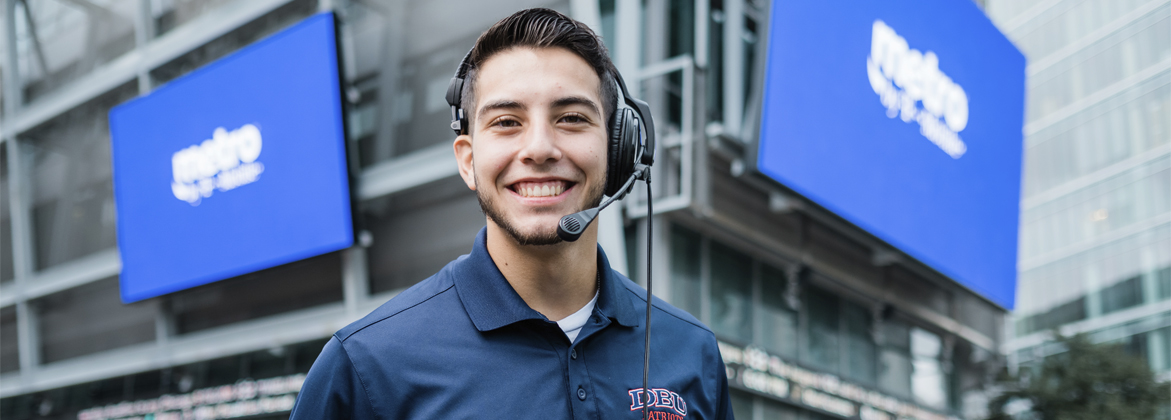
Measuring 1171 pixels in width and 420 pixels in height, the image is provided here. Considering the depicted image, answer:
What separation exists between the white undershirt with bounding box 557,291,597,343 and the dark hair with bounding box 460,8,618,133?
1.27 ft

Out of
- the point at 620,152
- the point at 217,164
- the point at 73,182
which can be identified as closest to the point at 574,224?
the point at 620,152

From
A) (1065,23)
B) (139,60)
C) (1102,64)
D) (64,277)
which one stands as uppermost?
(1065,23)

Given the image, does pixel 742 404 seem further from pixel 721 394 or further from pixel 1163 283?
pixel 1163 283

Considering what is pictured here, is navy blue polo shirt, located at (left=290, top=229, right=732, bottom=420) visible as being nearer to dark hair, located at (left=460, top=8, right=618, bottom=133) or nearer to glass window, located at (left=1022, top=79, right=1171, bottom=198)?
dark hair, located at (left=460, top=8, right=618, bottom=133)

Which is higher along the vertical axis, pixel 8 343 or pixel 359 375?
pixel 8 343

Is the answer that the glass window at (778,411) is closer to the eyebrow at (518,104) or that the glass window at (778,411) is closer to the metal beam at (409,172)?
the metal beam at (409,172)

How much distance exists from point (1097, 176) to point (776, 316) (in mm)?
27647

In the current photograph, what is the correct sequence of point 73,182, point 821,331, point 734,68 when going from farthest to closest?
point 73,182, point 821,331, point 734,68

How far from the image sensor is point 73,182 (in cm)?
1567

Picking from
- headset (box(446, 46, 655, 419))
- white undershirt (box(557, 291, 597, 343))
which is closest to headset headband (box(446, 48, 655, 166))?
headset (box(446, 46, 655, 419))

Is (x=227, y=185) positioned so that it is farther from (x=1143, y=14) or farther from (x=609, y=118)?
(x=1143, y=14)

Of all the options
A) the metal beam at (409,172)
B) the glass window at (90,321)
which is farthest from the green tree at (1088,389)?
the glass window at (90,321)

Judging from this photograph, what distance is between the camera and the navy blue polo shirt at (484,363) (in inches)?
68.7

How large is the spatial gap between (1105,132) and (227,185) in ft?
106
